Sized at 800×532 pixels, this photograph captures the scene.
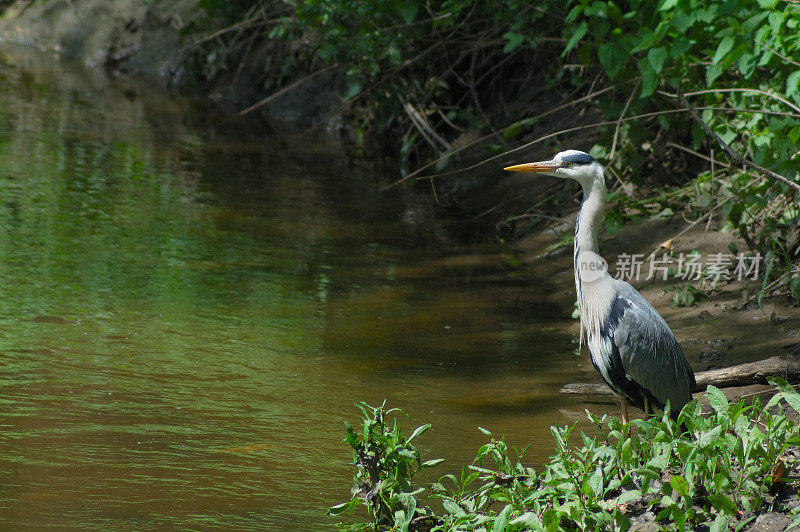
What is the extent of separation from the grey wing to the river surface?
1.76 feet

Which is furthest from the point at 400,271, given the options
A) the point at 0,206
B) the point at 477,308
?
the point at 0,206

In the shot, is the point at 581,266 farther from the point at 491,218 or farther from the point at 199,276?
the point at 491,218

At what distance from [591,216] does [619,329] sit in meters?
0.58

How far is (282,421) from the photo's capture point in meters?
4.45

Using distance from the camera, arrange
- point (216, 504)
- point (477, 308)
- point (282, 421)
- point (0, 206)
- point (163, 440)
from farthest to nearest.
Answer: point (0, 206)
point (477, 308)
point (282, 421)
point (163, 440)
point (216, 504)

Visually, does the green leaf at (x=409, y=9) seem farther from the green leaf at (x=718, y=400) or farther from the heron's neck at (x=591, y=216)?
the green leaf at (x=718, y=400)

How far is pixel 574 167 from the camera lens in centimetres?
461

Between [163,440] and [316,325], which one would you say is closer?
[163,440]

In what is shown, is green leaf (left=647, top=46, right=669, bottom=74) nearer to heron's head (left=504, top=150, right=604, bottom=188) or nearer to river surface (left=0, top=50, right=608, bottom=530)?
heron's head (left=504, top=150, right=604, bottom=188)

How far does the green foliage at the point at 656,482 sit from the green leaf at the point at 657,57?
A: 281 cm

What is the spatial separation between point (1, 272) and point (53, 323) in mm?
1084

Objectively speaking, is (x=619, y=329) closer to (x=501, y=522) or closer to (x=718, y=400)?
(x=718, y=400)

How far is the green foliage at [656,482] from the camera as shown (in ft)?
9.46

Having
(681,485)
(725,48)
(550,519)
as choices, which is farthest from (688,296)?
(550,519)
